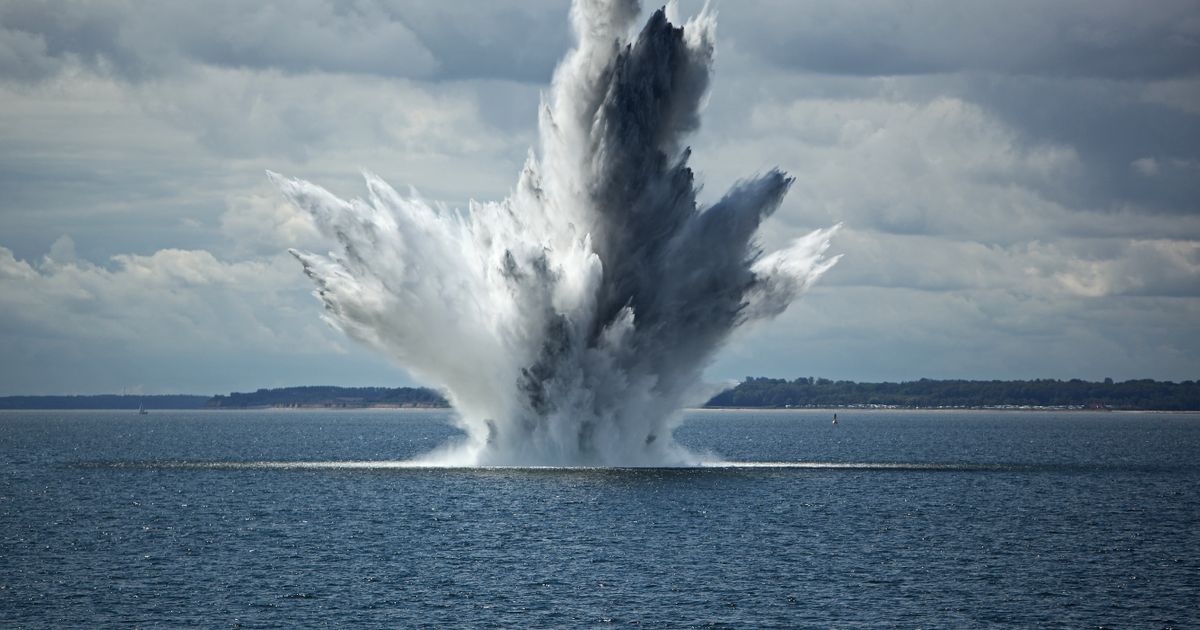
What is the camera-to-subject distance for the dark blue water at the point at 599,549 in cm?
5022

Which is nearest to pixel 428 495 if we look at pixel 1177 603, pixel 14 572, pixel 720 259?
pixel 720 259

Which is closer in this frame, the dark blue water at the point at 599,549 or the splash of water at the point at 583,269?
the dark blue water at the point at 599,549

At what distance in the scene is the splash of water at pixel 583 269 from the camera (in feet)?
301

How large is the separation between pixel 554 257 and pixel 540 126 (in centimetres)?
1001

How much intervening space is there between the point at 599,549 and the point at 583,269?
29514mm

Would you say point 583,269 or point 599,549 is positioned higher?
point 583,269

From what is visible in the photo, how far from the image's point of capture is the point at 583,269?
90938 millimetres

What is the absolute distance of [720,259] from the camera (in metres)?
96.4

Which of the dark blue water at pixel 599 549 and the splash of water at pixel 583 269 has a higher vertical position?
the splash of water at pixel 583 269

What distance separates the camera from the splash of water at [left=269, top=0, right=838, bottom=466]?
9188 cm

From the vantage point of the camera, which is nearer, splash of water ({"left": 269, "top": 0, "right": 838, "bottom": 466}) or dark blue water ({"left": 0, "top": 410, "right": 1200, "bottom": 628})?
dark blue water ({"left": 0, "top": 410, "right": 1200, "bottom": 628})

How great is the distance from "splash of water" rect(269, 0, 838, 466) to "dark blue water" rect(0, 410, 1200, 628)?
5.58 metres

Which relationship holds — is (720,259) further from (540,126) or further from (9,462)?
(9,462)

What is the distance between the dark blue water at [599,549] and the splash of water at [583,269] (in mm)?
5580
